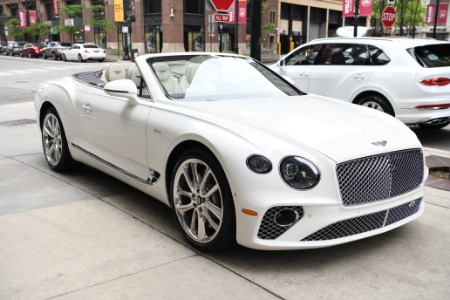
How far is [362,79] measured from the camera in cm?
816

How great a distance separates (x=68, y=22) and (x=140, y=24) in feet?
32.2

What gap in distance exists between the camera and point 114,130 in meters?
4.60

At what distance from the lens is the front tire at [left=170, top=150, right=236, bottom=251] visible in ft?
11.0

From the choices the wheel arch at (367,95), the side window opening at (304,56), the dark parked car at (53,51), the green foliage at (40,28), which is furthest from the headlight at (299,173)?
the green foliage at (40,28)

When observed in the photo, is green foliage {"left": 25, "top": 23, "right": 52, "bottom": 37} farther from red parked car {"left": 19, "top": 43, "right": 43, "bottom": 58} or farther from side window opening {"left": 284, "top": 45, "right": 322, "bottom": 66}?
side window opening {"left": 284, "top": 45, "right": 322, "bottom": 66}

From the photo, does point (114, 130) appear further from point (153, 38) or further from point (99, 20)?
point (99, 20)

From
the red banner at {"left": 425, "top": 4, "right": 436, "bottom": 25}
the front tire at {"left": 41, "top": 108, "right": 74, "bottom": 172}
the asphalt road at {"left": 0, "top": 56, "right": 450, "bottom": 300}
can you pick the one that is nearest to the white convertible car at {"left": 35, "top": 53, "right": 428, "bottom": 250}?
the asphalt road at {"left": 0, "top": 56, "right": 450, "bottom": 300}

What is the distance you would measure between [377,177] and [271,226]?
832 mm

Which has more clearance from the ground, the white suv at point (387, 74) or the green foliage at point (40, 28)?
the green foliage at point (40, 28)

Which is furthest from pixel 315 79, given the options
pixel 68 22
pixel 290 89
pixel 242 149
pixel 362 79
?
pixel 68 22

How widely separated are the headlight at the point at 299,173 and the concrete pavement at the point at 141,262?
2.08ft

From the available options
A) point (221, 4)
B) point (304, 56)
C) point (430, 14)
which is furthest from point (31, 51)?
point (304, 56)

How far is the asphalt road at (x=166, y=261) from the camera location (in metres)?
3.07

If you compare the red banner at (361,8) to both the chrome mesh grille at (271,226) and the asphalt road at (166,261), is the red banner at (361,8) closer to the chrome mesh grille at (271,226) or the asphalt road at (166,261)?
the asphalt road at (166,261)
